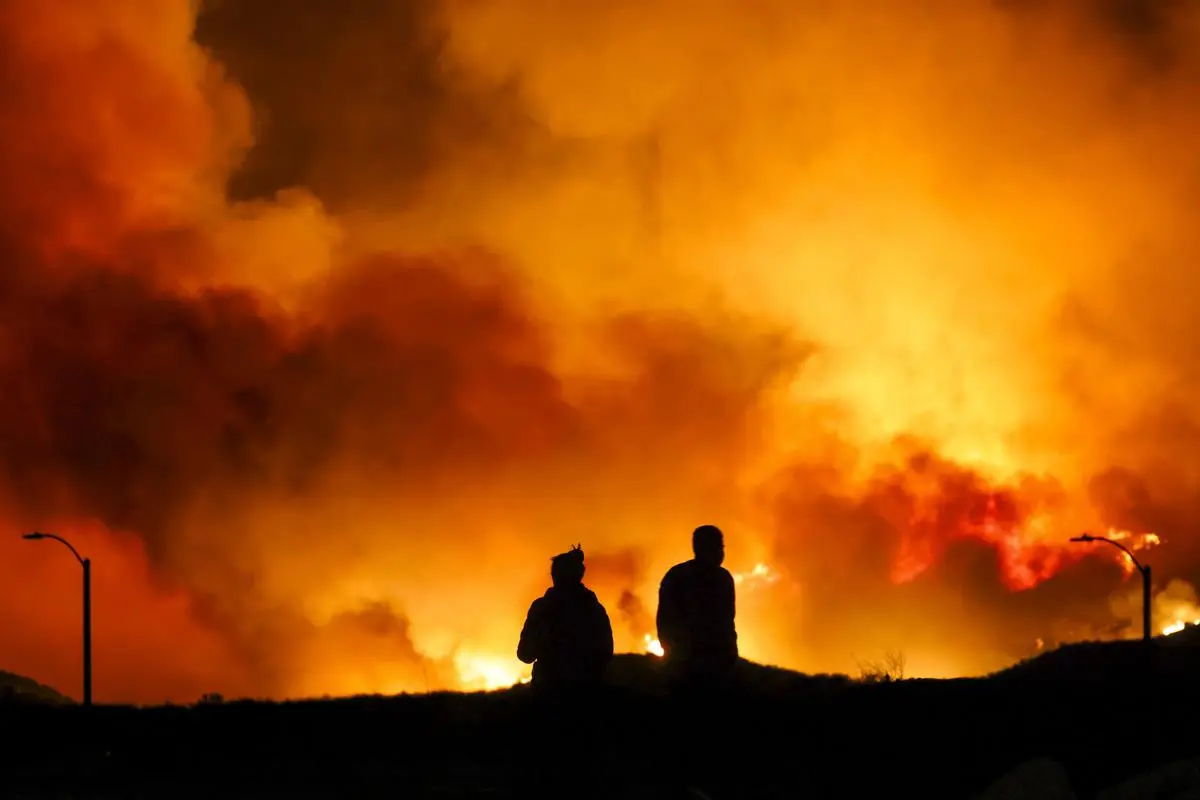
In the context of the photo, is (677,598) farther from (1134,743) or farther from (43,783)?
(43,783)

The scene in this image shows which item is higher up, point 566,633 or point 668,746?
point 566,633

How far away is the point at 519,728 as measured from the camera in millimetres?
16219

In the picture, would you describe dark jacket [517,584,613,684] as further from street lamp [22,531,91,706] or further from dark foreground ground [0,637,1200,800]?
street lamp [22,531,91,706]

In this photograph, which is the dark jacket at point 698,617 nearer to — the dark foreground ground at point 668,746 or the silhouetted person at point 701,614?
the silhouetted person at point 701,614

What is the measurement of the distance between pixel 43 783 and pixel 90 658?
26414 mm

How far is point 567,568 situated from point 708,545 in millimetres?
1573

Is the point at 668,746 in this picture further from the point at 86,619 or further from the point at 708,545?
the point at 86,619

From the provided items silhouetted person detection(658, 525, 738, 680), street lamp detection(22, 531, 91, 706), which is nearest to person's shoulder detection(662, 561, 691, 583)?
silhouetted person detection(658, 525, 738, 680)

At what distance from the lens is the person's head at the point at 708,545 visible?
15766mm

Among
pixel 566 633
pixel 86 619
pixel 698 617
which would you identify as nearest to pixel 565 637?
pixel 566 633

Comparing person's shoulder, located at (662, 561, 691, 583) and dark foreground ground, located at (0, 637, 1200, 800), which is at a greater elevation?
person's shoulder, located at (662, 561, 691, 583)

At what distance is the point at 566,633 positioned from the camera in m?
15.8

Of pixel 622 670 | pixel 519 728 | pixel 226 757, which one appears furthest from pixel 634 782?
pixel 622 670

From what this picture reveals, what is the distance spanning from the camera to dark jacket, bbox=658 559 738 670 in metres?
15.8
